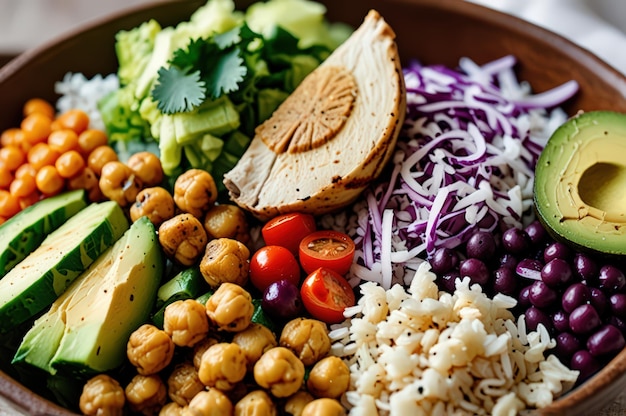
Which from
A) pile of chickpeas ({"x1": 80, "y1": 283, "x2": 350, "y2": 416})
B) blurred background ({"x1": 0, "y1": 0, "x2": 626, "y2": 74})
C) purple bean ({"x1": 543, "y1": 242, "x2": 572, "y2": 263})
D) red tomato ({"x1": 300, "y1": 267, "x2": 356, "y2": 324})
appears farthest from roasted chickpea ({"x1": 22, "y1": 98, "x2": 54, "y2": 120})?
purple bean ({"x1": 543, "y1": 242, "x2": 572, "y2": 263})

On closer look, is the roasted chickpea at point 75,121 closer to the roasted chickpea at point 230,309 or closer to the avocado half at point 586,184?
the roasted chickpea at point 230,309

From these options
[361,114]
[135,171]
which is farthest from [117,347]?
[361,114]

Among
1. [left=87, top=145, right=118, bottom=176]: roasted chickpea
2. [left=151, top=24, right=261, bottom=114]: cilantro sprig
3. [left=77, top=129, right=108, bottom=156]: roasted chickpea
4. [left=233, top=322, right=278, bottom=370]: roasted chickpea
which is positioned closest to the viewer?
[left=233, top=322, right=278, bottom=370]: roasted chickpea

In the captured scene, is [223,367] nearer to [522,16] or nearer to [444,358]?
[444,358]

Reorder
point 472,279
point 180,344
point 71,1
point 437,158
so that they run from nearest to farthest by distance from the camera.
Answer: point 180,344 → point 472,279 → point 437,158 → point 71,1

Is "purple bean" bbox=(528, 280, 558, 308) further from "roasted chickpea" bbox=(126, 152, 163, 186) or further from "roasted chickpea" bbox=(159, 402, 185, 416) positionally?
"roasted chickpea" bbox=(126, 152, 163, 186)

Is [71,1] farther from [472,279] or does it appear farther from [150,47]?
[472,279]

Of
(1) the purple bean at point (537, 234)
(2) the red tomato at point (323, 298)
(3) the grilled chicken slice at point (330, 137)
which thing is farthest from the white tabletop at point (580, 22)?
(2) the red tomato at point (323, 298)
